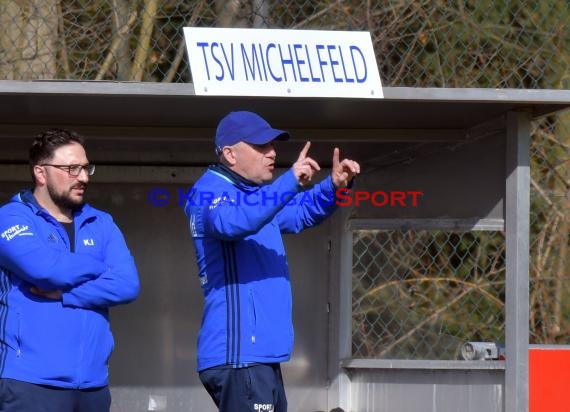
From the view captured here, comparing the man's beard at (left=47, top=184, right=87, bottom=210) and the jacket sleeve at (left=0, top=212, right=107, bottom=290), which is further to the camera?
the man's beard at (left=47, top=184, right=87, bottom=210)

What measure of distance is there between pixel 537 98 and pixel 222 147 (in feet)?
4.37

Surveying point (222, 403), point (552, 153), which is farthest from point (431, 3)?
point (222, 403)

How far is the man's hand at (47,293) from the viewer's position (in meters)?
4.16

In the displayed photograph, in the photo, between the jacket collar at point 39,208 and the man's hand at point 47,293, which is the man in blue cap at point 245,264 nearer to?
the jacket collar at point 39,208

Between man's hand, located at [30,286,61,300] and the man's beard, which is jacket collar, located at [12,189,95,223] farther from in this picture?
man's hand, located at [30,286,61,300]

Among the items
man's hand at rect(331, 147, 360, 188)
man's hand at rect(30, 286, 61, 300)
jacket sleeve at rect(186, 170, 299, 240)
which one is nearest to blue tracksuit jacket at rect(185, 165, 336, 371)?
jacket sleeve at rect(186, 170, 299, 240)

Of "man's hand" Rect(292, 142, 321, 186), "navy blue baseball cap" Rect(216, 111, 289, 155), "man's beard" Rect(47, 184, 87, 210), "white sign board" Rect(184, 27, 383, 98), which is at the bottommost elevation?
"man's beard" Rect(47, 184, 87, 210)

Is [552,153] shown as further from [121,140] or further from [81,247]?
[81,247]

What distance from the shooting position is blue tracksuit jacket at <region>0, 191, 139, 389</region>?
4.07 m

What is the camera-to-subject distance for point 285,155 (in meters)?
5.95

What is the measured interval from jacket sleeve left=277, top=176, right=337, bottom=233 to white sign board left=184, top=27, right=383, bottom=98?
0.42 meters

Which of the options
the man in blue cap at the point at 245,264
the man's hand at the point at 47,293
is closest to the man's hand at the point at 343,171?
the man in blue cap at the point at 245,264

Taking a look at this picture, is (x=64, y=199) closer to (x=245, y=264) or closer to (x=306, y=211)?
(x=245, y=264)

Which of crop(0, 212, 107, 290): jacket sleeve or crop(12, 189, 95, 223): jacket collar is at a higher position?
crop(12, 189, 95, 223): jacket collar
